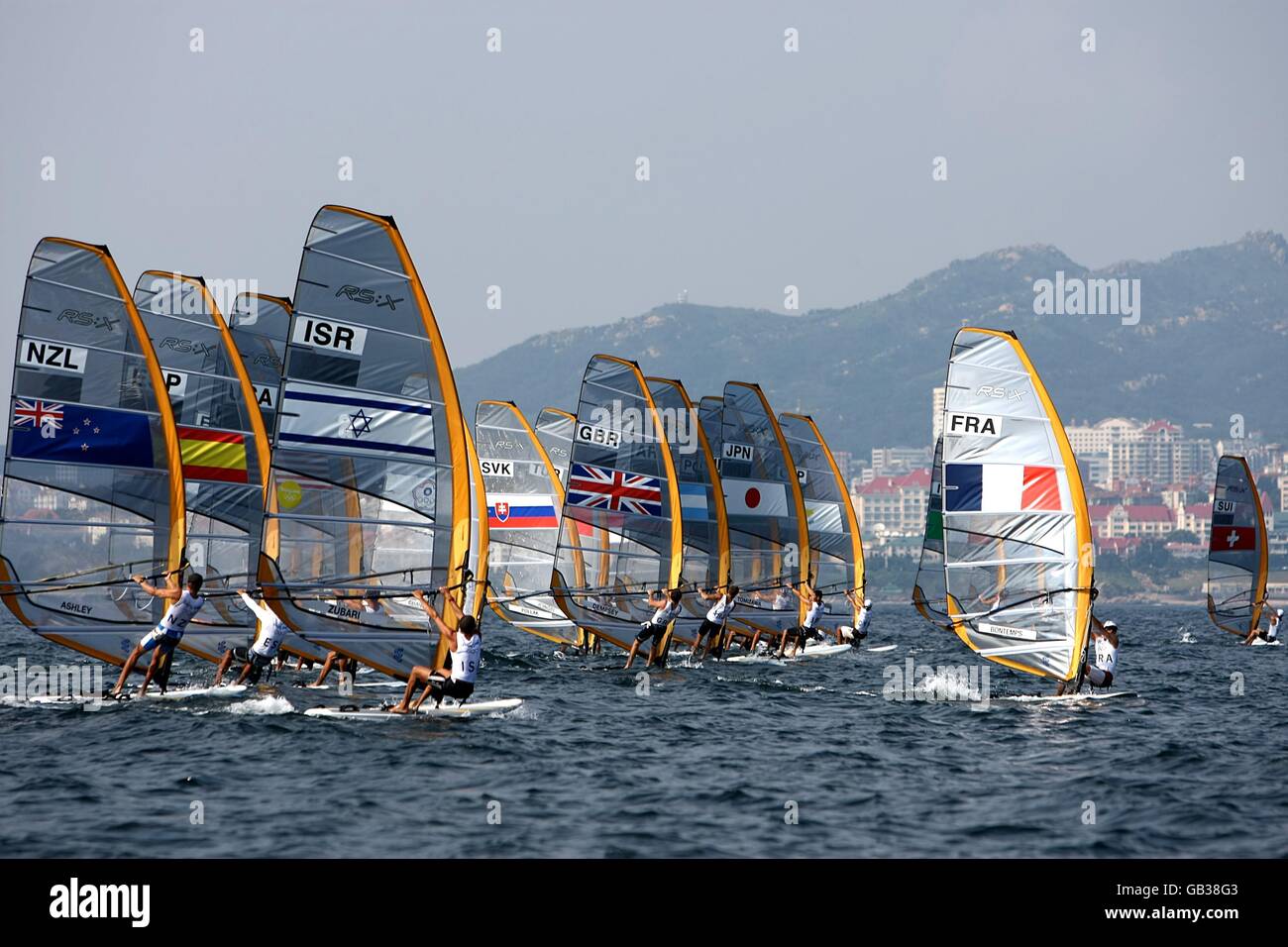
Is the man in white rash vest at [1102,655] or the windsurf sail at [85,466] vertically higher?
the windsurf sail at [85,466]

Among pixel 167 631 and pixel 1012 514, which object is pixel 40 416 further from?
pixel 1012 514

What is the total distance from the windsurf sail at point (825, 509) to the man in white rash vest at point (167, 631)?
24100mm

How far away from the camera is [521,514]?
3803 centimetres

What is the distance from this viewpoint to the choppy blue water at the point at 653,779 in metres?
13.3

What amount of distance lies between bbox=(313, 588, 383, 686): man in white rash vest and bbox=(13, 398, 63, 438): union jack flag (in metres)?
5.30

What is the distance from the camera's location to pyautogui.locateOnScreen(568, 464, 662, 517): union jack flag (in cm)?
3203

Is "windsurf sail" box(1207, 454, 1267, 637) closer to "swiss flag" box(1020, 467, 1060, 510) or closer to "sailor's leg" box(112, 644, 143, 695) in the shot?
"swiss flag" box(1020, 467, 1060, 510)

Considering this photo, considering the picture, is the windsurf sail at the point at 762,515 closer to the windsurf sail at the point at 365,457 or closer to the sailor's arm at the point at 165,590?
the windsurf sail at the point at 365,457

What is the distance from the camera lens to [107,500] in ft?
76.2

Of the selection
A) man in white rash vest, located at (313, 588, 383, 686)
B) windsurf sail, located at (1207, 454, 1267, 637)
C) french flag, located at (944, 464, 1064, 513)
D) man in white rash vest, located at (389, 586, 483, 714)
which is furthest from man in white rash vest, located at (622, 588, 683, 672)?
windsurf sail, located at (1207, 454, 1267, 637)

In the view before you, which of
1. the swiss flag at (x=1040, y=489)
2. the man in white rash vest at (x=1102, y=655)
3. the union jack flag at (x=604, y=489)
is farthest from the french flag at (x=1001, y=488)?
the union jack flag at (x=604, y=489)
